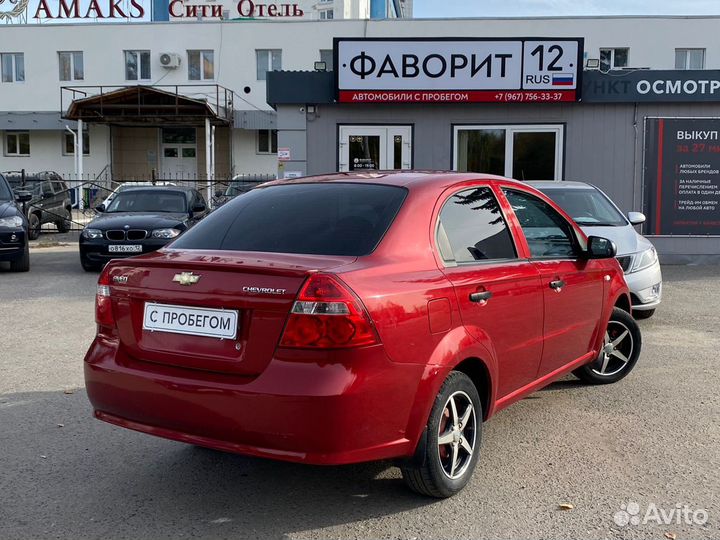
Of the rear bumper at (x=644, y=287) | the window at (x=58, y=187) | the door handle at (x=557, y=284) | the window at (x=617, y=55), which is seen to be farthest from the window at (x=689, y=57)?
the door handle at (x=557, y=284)

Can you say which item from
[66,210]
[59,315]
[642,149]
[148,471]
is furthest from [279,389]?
[66,210]

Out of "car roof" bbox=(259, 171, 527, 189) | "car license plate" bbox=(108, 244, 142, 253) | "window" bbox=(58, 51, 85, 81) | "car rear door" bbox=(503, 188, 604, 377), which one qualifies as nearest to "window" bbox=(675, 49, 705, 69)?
"window" bbox=(58, 51, 85, 81)

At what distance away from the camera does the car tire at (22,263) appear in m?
12.4

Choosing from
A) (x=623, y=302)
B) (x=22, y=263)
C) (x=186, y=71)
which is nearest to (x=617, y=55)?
(x=186, y=71)

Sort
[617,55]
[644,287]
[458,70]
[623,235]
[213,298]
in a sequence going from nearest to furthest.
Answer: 1. [213,298]
2. [644,287]
3. [623,235]
4. [458,70]
5. [617,55]

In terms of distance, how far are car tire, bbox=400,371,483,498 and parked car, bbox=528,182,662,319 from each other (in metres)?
4.65

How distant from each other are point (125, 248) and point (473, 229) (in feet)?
29.7

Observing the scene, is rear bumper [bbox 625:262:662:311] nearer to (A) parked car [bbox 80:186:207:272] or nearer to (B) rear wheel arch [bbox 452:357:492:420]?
(B) rear wheel arch [bbox 452:357:492:420]

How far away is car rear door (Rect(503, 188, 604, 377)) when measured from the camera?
177 inches

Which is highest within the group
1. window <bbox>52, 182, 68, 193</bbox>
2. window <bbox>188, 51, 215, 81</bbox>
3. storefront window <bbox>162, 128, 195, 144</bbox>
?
window <bbox>188, 51, 215, 81</bbox>

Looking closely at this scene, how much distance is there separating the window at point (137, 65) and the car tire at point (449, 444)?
34840mm

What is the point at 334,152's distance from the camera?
14141 mm

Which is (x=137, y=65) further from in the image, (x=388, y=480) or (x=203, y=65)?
(x=388, y=480)

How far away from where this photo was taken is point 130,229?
39.3 feet
